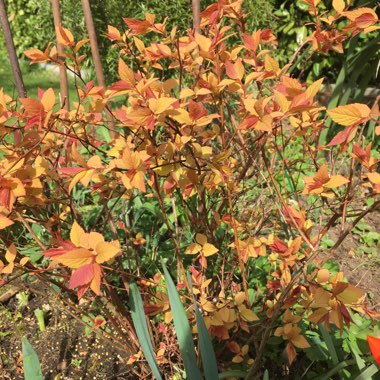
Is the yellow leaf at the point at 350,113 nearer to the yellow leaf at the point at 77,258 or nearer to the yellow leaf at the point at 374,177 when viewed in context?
the yellow leaf at the point at 374,177

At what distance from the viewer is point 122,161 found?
100 cm

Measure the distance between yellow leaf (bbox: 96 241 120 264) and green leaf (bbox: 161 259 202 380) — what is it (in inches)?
7.0

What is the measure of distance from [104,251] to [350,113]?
55cm

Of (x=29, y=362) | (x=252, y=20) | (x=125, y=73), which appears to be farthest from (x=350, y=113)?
(x=252, y=20)

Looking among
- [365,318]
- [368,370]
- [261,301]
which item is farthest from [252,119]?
[365,318]

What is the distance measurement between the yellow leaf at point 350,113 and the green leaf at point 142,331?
0.66 metres

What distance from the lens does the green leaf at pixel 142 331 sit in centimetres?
118

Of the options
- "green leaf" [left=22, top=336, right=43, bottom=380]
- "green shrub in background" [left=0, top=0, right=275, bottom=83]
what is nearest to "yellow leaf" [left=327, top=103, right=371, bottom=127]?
"green leaf" [left=22, top=336, right=43, bottom=380]

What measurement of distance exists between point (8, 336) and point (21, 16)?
5883 millimetres

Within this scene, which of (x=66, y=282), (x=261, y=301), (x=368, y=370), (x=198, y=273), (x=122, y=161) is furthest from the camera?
(x=261, y=301)

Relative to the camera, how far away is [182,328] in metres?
1.07

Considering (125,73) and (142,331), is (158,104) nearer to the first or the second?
(125,73)

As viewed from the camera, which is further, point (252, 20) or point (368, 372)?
point (252, 20)

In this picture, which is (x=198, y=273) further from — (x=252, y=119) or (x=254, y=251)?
(x=252, y=119)
